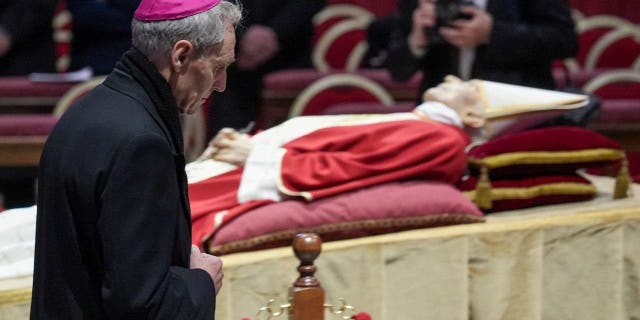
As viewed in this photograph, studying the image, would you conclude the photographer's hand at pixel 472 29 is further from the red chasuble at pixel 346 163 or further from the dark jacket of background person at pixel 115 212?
the dark jacket of background person at pixel 115 212

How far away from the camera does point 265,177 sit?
9.64 ft

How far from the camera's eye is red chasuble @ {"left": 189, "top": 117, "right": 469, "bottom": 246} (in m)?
2.92

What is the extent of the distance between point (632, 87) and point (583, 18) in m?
0.67

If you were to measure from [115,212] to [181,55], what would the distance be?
26 centimetres

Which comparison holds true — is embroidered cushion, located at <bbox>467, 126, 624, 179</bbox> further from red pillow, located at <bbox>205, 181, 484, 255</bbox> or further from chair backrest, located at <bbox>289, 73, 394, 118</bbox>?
chair backrest, located at <bbox>289, 73, 394, 118</bbox>

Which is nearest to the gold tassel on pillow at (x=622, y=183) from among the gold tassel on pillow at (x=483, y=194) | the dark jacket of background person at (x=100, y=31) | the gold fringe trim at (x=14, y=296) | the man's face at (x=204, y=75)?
the gold tassel on pillow at (x=483, y=194)

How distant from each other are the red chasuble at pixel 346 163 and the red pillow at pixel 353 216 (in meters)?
0.03

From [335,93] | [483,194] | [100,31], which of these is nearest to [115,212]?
[483,194]

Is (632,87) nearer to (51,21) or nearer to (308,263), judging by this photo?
(51,21)

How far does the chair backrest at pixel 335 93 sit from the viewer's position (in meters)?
4.81

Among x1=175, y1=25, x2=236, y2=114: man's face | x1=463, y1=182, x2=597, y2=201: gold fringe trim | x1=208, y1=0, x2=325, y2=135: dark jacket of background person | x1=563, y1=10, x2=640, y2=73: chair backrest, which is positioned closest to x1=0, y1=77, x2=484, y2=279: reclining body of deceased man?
x1=463, y1=182, x2=597, y2=201: gold fringe trim

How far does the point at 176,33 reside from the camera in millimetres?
1664

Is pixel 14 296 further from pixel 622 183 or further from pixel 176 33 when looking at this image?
pixel 622 183

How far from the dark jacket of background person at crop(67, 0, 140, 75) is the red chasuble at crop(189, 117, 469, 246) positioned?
1694 millimetres
